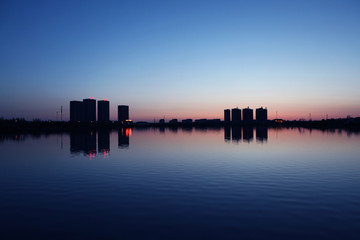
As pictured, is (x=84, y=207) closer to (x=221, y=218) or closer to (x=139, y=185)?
(x=139, y=185)

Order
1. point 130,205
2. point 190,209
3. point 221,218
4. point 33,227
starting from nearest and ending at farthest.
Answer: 1. point 33,227
2. point 221,218
3. point 190,209
4. point 130,205

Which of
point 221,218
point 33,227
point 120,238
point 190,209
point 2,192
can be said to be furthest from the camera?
point 2,192

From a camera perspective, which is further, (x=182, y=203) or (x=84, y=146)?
(x=84, y=146)

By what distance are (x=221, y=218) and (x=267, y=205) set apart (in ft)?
13.2

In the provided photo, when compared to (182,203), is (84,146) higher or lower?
lower

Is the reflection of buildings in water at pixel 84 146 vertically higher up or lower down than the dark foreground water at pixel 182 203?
lower down

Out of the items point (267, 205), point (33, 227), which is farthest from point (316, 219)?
point (33, 227)

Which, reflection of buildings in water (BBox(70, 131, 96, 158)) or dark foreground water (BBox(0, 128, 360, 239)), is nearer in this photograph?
dark foreground water (BBox(0, 128, 360, 239))

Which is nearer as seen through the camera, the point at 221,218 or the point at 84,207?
the point at 221,218

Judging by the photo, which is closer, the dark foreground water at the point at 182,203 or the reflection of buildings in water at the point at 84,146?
the dark foreground water at the point at 182,203

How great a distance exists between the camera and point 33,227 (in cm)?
1371

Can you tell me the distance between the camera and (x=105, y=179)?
26000 millimetres

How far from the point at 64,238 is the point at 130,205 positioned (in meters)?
5.49

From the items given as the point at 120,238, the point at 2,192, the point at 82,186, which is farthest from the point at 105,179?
the point at 120,238
